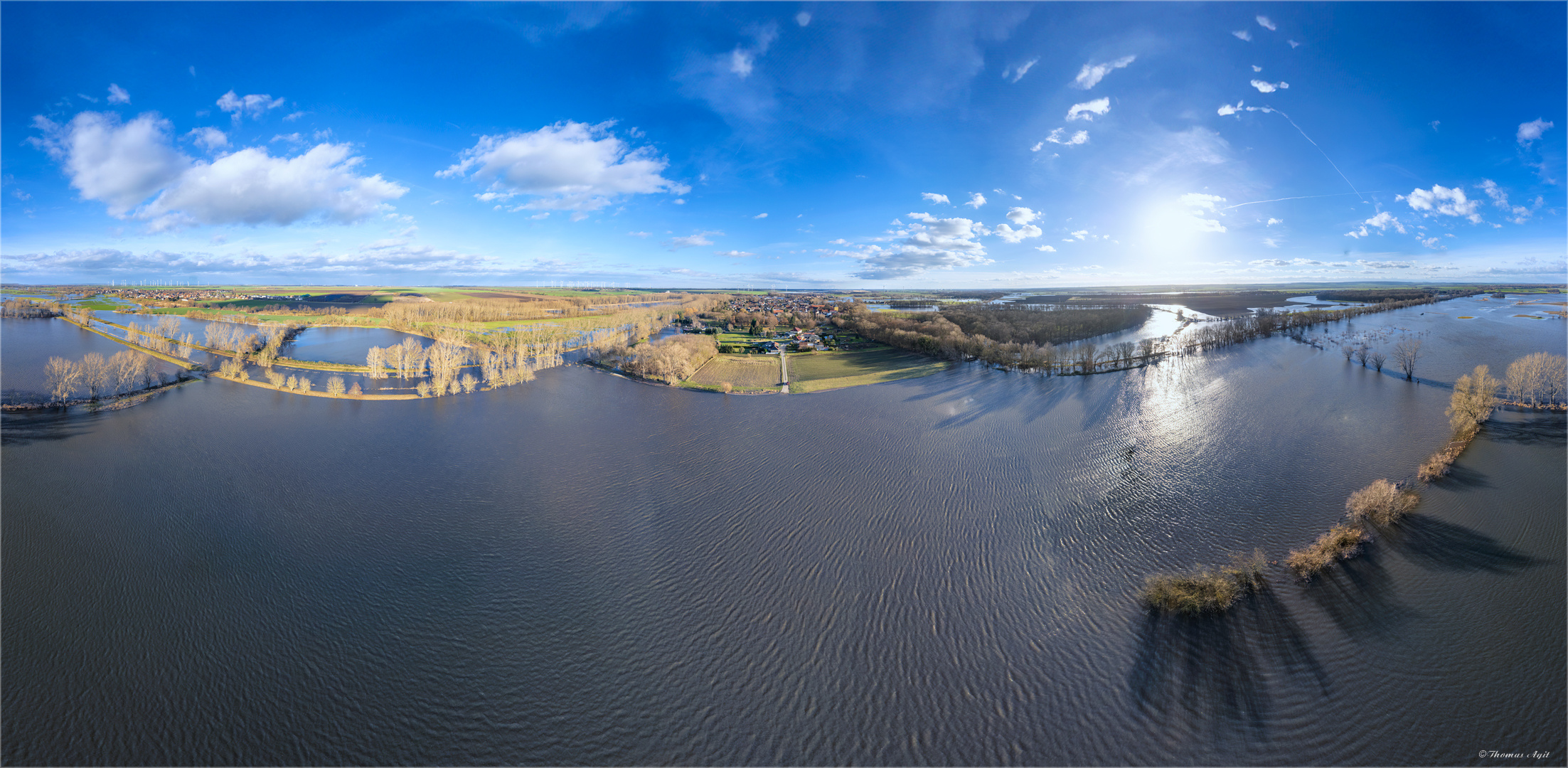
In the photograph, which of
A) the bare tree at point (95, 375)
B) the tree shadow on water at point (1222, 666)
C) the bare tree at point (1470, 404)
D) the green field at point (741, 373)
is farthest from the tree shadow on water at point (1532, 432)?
the bare tree at point (95, 375)

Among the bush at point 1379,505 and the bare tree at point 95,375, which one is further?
the bare tree at point 95,375

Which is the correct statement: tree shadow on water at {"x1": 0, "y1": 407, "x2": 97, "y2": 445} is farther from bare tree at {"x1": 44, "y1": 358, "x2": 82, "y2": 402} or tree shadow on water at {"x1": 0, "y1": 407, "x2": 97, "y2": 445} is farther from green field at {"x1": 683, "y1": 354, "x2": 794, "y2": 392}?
green field at {"x1": 683, "y1": 354, "x2": 794, "y2": 392}

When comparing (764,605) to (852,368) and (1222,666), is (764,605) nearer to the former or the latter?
(1222,666)

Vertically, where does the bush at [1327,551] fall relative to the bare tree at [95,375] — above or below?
below

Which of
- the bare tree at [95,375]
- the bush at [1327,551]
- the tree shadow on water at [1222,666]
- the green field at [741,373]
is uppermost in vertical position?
the bare tree at [95,375]

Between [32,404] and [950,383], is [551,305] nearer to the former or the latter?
[32,404]

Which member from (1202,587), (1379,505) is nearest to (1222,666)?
(1202,587)

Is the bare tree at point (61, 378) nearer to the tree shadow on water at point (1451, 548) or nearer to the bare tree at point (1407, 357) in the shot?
the tree shadow on water at point (1451, 548)
